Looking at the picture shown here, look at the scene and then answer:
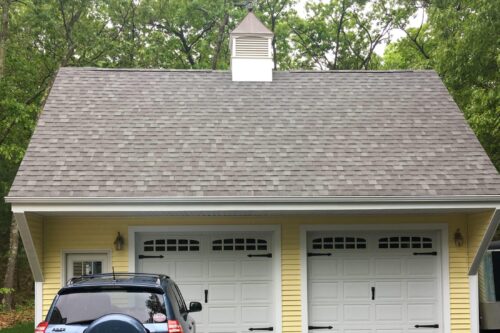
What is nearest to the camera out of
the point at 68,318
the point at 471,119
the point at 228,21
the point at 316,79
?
the point at 68,318

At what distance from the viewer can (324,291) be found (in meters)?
12.3

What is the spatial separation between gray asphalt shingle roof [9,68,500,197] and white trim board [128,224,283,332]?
104 cm

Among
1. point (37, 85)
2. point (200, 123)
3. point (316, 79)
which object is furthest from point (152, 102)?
point (37, 85)

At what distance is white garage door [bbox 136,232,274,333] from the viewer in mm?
12141

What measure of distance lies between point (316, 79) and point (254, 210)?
17.3 feet

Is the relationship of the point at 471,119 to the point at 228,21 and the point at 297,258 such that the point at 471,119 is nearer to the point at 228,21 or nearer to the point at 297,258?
the point at 297,258

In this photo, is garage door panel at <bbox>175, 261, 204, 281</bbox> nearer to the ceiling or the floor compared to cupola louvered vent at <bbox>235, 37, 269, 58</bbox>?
nearer to the floor

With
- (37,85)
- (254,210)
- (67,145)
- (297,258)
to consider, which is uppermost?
(37,85)

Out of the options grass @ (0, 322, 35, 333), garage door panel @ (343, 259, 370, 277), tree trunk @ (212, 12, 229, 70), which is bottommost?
grass @ (0, 322, 35, 333)

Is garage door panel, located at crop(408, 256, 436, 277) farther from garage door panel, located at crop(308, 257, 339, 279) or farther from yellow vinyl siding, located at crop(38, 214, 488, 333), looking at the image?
garage door panel, located at crop(308, 257, 339, 279)

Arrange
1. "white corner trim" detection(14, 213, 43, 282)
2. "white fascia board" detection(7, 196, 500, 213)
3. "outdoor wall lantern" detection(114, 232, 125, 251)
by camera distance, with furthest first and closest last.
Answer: "outdoor wall lantern" detection(114, 232, 125, 251), "white fascia board" detection(7, 196, 500, 213), "white corner trim" detection(14, 213, 43, 282)

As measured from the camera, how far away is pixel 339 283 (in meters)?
12.3

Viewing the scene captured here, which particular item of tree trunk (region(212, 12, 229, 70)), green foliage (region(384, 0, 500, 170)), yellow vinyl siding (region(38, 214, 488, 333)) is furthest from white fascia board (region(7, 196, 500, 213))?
tree trunk (region(212, 12, 229, 70))

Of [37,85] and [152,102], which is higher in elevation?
[37,85]
